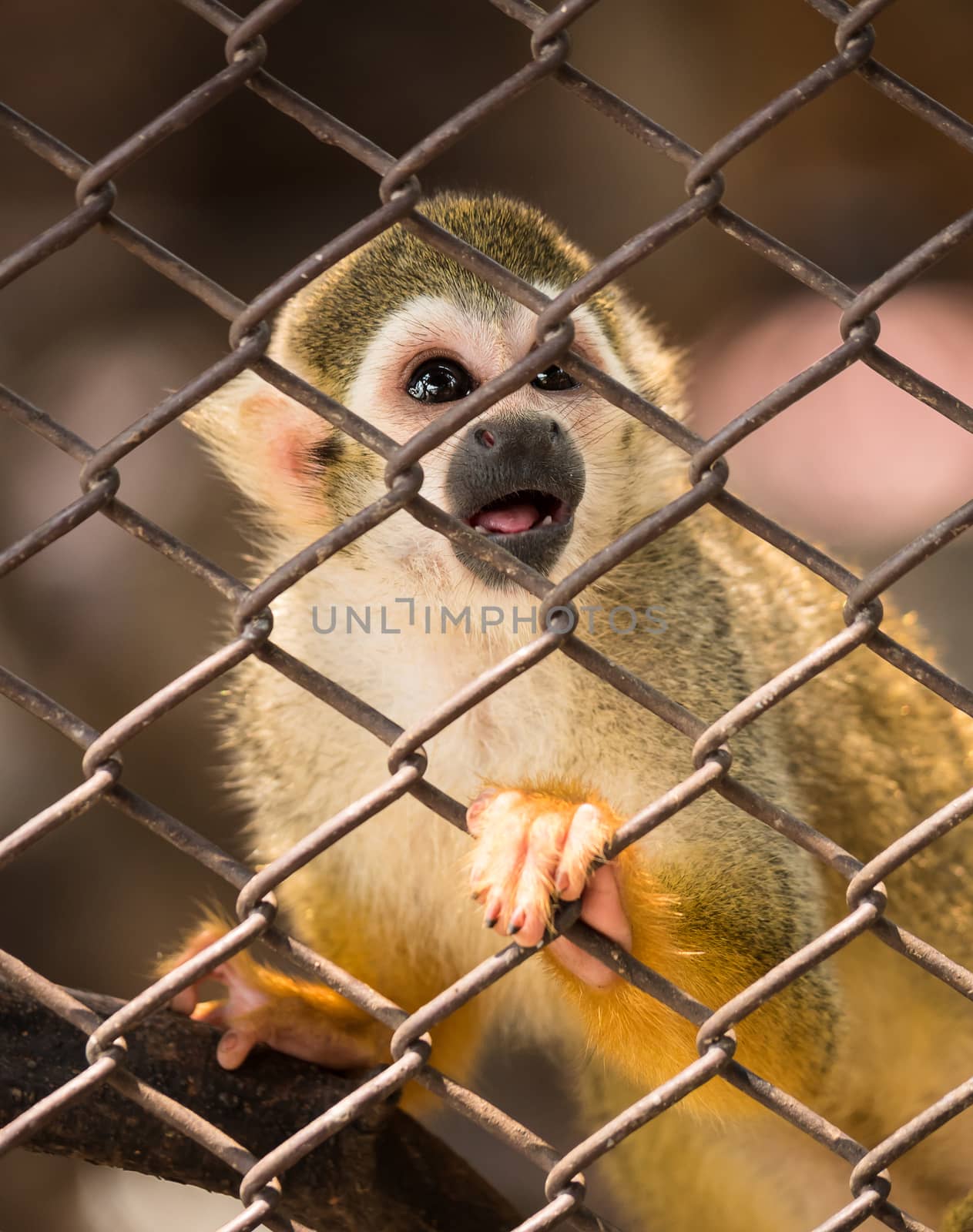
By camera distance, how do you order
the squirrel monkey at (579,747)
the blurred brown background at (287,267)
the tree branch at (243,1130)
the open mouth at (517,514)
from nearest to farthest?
1. the tree branch at (243,1130)
2. the squirrel monkey at (579,747)
3. the open mouth at (517,514)
4. the blurred brown background at (287,267)

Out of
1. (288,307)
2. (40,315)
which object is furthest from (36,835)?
(40,315)

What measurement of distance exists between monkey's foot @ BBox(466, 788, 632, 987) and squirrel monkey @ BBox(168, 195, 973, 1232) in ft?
0.34

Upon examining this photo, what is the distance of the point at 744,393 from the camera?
18.4 feet

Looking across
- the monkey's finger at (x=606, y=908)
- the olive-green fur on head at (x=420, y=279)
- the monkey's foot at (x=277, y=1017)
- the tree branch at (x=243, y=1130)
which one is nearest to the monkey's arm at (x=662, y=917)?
the monkey's finger at (x=606, y=908)

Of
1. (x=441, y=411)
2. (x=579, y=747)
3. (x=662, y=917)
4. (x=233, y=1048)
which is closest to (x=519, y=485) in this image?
(x=441, y=411)

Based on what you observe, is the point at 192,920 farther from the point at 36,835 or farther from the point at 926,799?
the point at 36,835

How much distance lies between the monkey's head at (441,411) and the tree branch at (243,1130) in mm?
887

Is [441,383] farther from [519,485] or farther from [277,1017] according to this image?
[277,1017]

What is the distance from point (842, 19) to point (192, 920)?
4041 mm

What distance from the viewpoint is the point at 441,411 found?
97.1 inches

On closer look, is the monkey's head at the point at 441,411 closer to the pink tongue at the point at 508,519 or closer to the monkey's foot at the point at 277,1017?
the pink tongue at the point at 508,519

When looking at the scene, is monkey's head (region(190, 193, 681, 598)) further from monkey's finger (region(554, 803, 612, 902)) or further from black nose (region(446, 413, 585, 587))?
monkey's finger (region(554, 803, 612, 902))

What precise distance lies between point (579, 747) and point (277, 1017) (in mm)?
661

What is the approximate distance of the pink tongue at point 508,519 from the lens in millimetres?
2344
